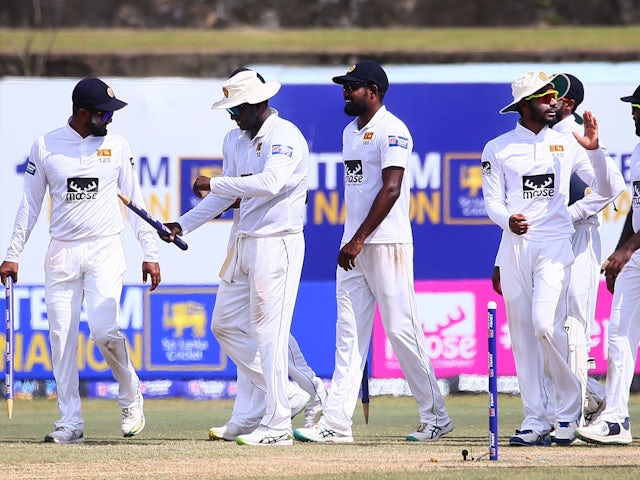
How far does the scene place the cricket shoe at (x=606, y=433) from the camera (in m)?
10.1

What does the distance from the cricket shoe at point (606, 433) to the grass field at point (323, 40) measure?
23.0ft

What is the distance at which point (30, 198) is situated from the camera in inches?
428

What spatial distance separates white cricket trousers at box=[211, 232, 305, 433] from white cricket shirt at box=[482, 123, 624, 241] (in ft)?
4.36

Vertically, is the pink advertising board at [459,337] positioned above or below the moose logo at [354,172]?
below

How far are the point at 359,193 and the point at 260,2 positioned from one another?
11.0 m

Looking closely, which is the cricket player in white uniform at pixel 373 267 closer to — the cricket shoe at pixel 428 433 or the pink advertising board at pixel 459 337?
the cricket shoe at pixel 428 433

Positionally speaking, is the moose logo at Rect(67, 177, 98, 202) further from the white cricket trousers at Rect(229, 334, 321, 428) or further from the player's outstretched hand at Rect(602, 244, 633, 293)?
the player's outstretched hand at Rect(602, 244, 633, 293)

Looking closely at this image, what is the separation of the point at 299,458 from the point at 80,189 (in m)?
2.64

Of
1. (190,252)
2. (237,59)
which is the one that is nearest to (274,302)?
(190,252)

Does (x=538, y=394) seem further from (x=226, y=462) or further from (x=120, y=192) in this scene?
(x=120, y=192)

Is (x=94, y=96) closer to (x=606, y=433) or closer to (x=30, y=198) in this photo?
(x=30, y=198)

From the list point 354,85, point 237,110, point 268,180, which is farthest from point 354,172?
point 237,110

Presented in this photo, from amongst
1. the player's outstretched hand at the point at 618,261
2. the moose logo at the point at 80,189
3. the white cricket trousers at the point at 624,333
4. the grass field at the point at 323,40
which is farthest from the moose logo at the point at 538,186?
the grass field at the point at 323,40

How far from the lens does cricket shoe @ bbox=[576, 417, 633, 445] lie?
10055 mm
